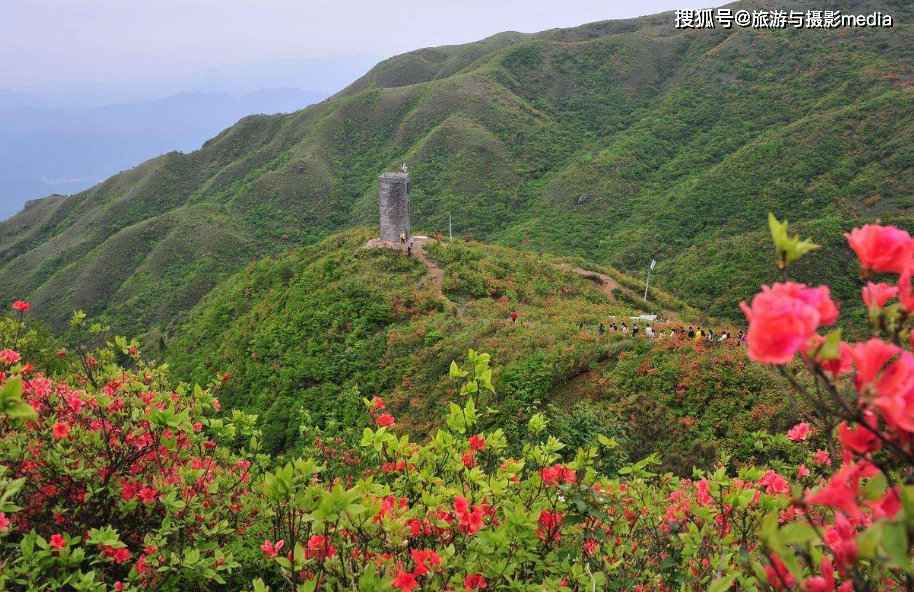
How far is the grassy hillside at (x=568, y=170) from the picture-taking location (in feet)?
136

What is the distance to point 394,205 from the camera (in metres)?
26.1

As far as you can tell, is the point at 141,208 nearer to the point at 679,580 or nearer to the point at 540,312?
the point at 540,312

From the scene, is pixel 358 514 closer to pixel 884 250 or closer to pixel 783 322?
pixel 783 322

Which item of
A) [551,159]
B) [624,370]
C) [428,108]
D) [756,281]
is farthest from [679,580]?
[428,108]

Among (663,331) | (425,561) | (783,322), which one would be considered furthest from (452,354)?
(783,322)

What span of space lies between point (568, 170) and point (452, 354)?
4656 cm

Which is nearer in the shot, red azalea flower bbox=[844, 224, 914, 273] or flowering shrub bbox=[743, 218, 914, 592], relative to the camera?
flowering shrub bbox=[743, 218, 914, 592]

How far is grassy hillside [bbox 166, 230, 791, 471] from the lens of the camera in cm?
1187

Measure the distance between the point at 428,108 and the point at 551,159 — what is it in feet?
66.2

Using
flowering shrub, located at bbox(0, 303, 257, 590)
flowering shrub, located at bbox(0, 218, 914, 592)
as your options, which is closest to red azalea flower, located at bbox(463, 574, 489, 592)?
flowering shrub, located at bbox(0, 218, 914, 592)

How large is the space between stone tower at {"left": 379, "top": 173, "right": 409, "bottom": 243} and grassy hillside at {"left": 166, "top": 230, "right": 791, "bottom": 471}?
4.78ft

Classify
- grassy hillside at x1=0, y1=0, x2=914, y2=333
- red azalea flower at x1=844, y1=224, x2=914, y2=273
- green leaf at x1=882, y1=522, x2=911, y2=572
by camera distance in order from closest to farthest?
green leaf at x1=882, y1=522, x2=911, y2=572 < red azalea flower at x1=844, y1=224, x2=914, y2=273 < grassy hillside at x1=0, y1=0, x2=914, y2=333

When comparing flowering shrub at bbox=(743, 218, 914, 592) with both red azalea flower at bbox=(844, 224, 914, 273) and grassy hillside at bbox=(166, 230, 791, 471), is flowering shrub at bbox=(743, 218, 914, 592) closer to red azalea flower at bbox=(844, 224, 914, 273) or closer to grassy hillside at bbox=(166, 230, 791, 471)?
red azalea flower at bbox=(844, 224, 914, 273)

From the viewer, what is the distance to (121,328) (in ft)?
153
